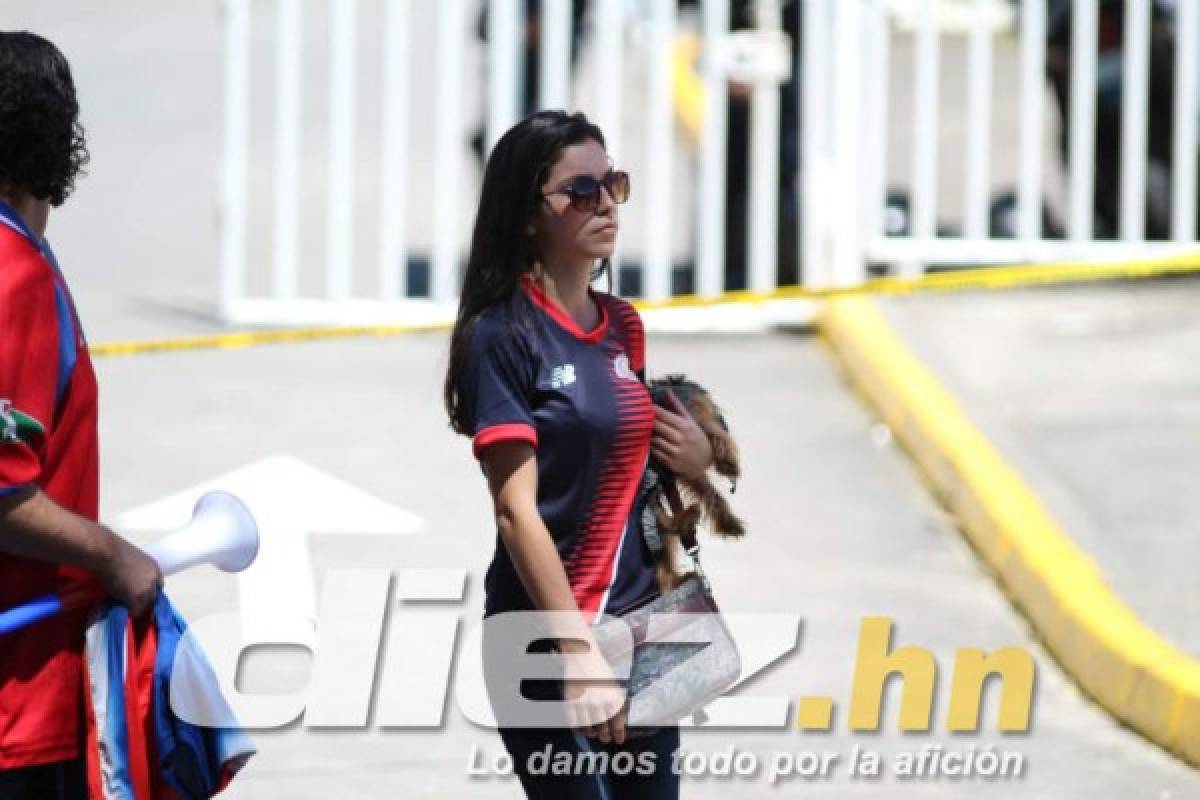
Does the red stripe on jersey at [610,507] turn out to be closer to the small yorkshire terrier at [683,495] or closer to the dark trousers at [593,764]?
the small yorkshire terrier at [683,495]

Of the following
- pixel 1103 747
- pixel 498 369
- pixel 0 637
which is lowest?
pixel 1103 747

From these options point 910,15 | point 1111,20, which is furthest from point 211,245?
point 1111,20

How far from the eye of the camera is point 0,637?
11.3 feet

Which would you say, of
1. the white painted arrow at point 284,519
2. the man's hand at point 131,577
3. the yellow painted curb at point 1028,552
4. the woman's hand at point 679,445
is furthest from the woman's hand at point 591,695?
the white painted arrow at point 284,519

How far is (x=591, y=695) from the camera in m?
3.81

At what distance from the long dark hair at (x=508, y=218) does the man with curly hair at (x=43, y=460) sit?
63 centimetres

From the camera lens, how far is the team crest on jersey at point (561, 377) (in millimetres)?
→ 3867

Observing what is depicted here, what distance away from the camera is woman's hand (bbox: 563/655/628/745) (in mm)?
3803

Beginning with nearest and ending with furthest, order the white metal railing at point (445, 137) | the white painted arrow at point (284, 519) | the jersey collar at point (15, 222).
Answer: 1. the jersey collar at point (15, 222)
2. the white painted arrow at point (284, 519)
3. the white metal railing at point (445, 137)

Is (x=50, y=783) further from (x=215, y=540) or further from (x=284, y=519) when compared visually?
(x=284, y=519)

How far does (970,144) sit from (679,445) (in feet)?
21.3

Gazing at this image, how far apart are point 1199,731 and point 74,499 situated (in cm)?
314

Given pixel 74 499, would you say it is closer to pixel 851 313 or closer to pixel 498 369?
pixel 498 369

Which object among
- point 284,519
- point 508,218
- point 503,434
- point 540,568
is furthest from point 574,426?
point 284,519
